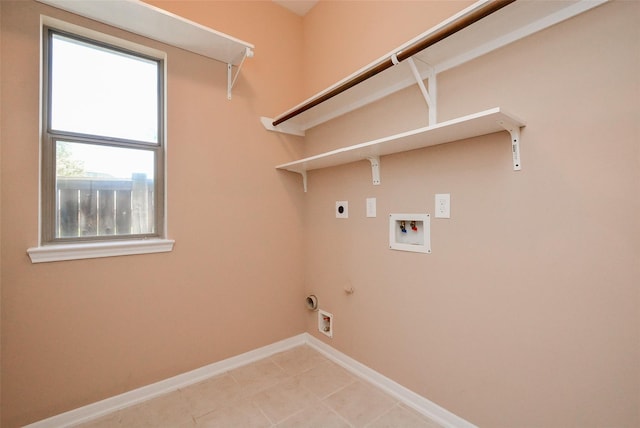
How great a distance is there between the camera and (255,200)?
2.33 metres

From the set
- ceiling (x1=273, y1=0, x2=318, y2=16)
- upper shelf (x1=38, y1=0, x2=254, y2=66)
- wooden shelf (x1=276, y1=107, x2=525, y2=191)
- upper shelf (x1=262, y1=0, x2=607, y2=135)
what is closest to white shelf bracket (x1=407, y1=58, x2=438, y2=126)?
upper shelf (x1=262, y1=0, x2=607, y2=135)

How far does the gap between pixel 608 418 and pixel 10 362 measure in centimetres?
280

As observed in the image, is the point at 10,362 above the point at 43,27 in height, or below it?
below

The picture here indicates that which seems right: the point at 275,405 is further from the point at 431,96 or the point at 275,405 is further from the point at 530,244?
the point at 431,96

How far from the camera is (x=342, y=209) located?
2227mm

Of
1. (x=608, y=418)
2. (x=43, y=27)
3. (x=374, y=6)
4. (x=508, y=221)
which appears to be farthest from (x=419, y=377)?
(x=43, y=27)

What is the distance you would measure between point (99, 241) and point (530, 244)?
2.42 meters

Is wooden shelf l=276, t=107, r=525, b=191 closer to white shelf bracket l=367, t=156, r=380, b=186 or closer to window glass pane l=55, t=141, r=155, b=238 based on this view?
white shelf bracket l=367, t=156, r=380, b=186

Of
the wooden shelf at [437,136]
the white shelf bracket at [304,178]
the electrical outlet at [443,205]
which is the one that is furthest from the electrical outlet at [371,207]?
the white shelf bracket at [304,178]

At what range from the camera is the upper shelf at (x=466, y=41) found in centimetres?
115

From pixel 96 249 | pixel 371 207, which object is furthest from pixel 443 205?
pixel 96 249

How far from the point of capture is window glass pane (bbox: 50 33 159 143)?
5.47ft

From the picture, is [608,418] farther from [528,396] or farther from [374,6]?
[374,6]

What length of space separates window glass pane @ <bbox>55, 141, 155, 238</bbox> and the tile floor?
1139mm
